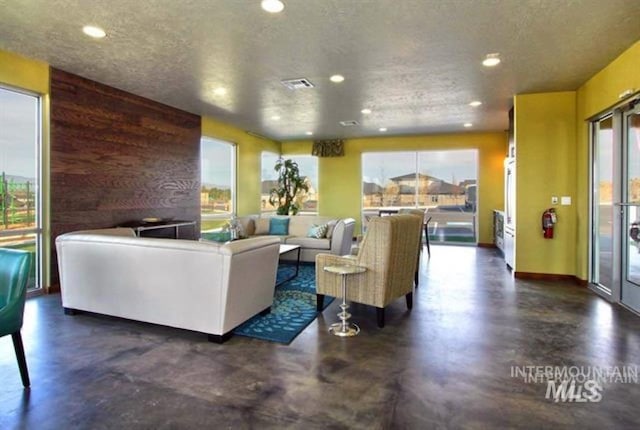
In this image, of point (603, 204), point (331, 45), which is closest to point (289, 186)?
point (331, 45)

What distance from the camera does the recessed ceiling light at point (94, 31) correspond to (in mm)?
3322

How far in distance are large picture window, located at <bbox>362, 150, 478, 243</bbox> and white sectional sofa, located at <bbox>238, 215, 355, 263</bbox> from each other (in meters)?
3.24

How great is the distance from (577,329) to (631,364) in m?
0.71

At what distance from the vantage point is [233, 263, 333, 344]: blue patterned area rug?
3.18 meters

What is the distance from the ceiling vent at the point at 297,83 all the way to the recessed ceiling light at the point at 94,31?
2130 millimetres

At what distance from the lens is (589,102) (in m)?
4.74

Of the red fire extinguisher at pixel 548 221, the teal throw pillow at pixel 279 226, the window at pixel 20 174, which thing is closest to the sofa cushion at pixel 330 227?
the teal throw pillow at pixel 279 226

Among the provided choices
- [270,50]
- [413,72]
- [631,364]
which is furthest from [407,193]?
[631,364]

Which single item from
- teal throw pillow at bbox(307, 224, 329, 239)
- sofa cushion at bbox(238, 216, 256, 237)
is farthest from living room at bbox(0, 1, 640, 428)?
teal throw pillow at bbox(307, 224, 329, 239)

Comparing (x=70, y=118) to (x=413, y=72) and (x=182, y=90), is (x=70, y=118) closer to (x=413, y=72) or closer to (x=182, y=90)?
(x=182, y=90)

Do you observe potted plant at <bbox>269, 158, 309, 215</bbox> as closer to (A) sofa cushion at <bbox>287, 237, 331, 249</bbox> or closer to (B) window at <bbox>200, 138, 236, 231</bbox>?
(B) window at <bbox>200, 138, 236, 231</bbox>

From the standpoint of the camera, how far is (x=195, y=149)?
22.8ft

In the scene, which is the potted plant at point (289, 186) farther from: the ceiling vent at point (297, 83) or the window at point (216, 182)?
the ceiling vent at point (297, 83)

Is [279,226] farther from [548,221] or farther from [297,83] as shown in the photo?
[548,221]
